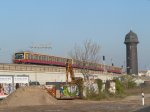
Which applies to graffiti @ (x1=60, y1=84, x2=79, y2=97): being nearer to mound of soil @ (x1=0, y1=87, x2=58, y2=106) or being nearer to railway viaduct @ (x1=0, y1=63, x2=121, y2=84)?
mound of soil @ (x1=0, y1=87, x2=58, y2=106)

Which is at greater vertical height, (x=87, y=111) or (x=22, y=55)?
(x=22, y=55)

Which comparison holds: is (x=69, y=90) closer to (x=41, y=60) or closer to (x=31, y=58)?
(x=31, y=58)

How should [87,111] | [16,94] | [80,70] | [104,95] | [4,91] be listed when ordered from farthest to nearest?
[80,70]
[104,95]
[4,91]
[16,94]
[87,111]

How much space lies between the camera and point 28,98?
49.9m

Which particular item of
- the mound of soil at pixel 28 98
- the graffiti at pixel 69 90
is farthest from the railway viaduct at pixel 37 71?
the mound of soil at pixel 28 98

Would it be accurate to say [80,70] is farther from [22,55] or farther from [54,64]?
[22,55]

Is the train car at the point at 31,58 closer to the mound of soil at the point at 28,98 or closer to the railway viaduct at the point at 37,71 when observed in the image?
the railway viaduct at the point at 37,71

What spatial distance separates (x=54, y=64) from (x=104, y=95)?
30.8 m

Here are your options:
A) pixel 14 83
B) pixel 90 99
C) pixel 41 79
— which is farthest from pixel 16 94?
pixel 41 79

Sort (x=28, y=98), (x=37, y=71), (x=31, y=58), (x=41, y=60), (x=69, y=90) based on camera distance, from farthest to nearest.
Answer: (x=41, y=60) < (x=37, y=71) < (x=31, y=58) < (x=69, y=90) < (x=28, y=98)

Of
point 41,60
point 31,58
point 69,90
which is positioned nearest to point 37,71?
point 41,60

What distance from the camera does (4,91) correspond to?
190 feet

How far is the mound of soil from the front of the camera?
48.5 metres

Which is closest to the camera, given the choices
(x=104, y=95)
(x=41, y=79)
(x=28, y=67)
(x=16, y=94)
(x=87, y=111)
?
(x=87, y=111)
